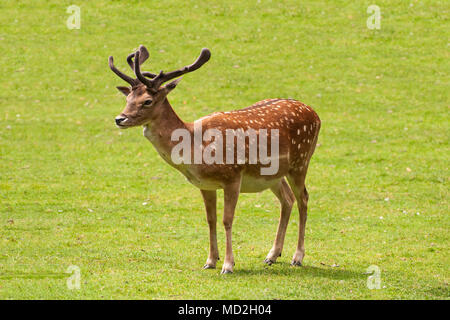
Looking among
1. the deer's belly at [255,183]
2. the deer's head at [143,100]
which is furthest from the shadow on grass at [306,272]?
the deer's head at [143,100]

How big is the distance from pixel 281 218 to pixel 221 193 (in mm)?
7162

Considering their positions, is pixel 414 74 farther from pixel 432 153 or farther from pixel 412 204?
pixel 412 204

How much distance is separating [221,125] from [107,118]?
11.5 m

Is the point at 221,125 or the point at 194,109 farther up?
the point at 221,125

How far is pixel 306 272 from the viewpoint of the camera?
9492mm

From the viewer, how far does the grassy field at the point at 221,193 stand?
9473 millimetres

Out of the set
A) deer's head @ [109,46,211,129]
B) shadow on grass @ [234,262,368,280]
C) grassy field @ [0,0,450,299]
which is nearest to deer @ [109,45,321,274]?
deer's head @ [109,46,211,129]

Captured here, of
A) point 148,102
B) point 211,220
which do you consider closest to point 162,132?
point 148,102

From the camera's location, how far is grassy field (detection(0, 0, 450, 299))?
9473 mm

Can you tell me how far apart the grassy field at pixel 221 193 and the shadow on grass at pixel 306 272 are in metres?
0.03

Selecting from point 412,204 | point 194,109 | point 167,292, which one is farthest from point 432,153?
point 167,292

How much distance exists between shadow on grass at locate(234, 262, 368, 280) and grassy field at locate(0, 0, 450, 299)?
33 mm

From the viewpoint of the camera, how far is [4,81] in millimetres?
22312

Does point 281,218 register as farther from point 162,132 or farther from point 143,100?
point 143,100
